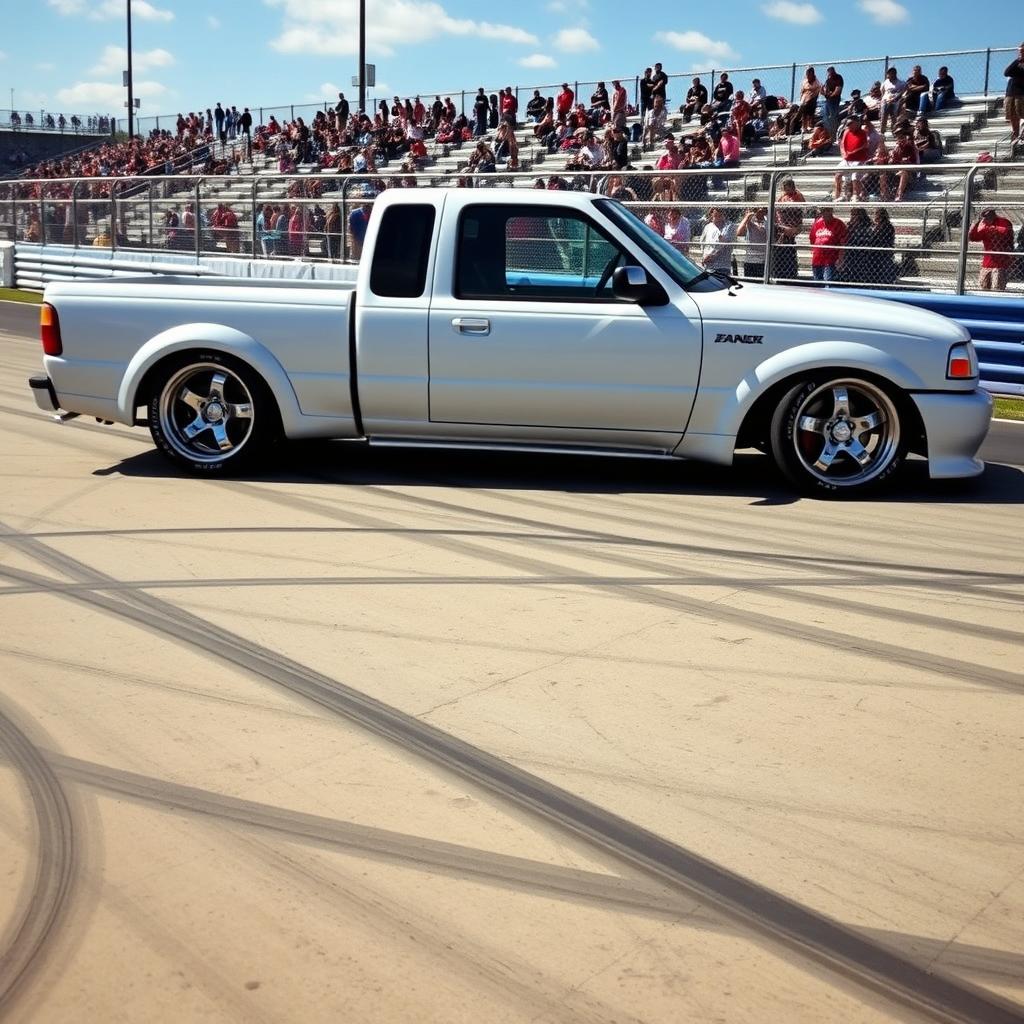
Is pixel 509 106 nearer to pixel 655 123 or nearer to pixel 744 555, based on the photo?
pixel 655 123

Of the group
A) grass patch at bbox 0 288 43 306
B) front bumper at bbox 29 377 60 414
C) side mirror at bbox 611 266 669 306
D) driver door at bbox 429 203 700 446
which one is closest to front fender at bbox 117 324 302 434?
front bumper at bbox 29 377 60 414

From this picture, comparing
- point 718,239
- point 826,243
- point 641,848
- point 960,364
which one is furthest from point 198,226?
point 641,848

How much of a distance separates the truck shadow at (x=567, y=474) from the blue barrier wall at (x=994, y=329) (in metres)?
3.57

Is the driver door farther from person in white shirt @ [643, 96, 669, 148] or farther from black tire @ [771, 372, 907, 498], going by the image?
person in white shirt @ [643, 96, 669, 148]

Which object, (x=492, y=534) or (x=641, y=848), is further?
(x=492, y=534)

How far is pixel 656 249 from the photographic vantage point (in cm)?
776

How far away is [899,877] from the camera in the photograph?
10.6ft

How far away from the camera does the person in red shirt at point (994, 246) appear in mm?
12297

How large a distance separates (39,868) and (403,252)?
5157 mm

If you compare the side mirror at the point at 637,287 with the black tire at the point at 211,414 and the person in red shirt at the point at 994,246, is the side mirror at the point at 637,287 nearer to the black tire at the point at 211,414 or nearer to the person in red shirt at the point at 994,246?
the black tire at the point at 211,414

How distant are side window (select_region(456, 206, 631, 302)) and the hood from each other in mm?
621

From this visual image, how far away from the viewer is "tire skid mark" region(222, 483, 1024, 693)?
15.4ft

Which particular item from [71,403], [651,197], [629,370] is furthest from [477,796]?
[651,197]

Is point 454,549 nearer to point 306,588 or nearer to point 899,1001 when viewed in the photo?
point 306,588
